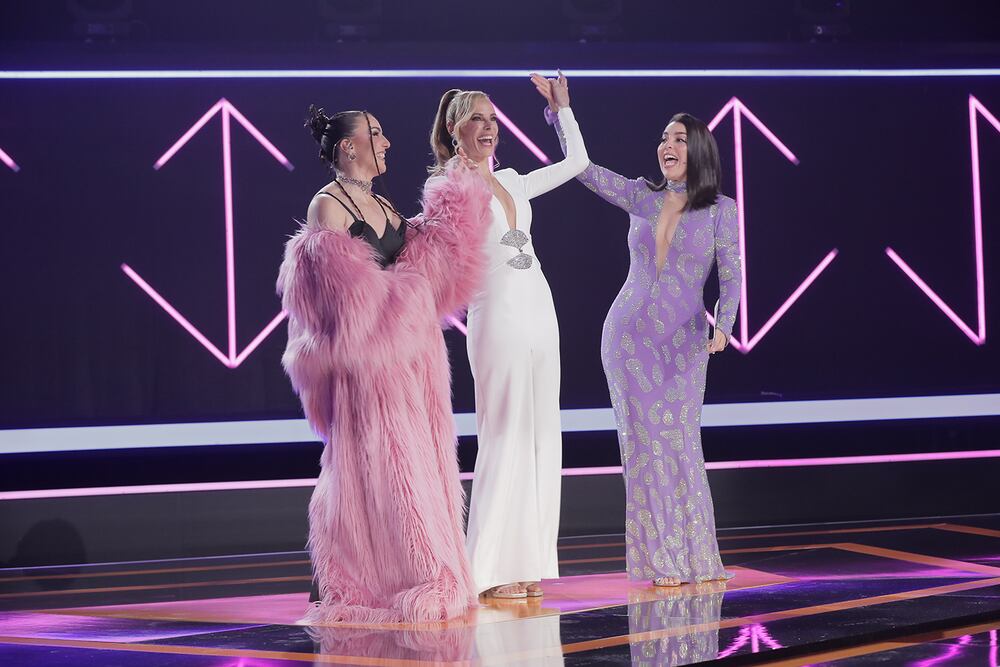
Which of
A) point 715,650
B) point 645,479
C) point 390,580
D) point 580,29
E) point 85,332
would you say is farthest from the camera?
point 580,29

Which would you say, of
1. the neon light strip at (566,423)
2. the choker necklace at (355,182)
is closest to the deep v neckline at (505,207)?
the choker necklace at (355,182)

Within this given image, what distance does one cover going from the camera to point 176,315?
564 cm

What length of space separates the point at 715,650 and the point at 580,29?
3.73 m

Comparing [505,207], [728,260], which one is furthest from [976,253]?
[505,207]

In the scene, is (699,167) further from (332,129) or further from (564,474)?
(564,474)

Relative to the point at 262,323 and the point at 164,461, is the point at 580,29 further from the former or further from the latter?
the point at 164,461

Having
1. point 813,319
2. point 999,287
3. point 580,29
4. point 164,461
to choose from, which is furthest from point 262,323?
point 999,287

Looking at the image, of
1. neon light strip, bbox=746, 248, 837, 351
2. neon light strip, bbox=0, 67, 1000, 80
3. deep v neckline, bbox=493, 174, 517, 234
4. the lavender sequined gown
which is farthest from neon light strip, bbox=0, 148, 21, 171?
neon light strip, bbox=746, 248, 837, 351

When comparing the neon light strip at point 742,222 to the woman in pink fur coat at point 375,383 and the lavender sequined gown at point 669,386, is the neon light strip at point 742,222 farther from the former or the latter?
the woman in pink fur coat at point 375,383

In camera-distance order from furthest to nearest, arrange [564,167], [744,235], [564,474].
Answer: [744,235]
[564,474]
[564,167]

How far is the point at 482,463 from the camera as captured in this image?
12.8 feet

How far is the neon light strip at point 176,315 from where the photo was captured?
561 centimetres

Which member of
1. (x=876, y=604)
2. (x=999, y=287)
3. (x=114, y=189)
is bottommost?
(x=876, y=604)

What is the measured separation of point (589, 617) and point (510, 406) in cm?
70
